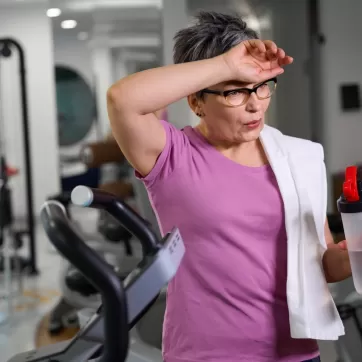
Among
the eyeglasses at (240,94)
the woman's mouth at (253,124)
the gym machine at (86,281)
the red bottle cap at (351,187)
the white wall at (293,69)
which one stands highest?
the white wall at (293,69)

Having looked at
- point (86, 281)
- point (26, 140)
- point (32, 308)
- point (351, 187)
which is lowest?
point (32, 308)

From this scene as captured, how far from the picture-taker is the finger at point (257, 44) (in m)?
0.86

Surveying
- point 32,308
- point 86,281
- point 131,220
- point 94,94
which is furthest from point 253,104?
point 94,94

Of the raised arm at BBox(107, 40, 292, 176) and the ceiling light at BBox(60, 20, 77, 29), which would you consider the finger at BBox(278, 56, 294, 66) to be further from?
the ceiling light at BBox(60, 20, 77, 29)

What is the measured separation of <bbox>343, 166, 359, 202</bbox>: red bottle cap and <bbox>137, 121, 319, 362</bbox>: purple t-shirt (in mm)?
108

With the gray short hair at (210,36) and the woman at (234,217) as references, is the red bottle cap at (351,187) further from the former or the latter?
the gray short hair at (210,36)

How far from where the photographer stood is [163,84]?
2.69ft

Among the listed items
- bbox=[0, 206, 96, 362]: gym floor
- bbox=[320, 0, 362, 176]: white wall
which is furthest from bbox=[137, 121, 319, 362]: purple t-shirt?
bbox=[320, 0, 362, 176]: white wall

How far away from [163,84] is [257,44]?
0.16 meters

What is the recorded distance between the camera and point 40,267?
4332 mm

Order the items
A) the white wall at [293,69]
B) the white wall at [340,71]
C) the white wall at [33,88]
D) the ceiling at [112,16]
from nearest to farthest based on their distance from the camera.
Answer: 1. the white wall at [340,71]
2. the white wall at [293,69]
3. the ceiling at [112,16]
4. the white wall at [33,88]

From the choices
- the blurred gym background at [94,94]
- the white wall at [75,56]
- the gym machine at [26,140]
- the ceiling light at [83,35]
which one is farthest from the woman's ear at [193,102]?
the ceiling light at [83,35]

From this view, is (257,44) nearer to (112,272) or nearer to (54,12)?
(112,272)

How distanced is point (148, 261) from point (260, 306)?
21cm
